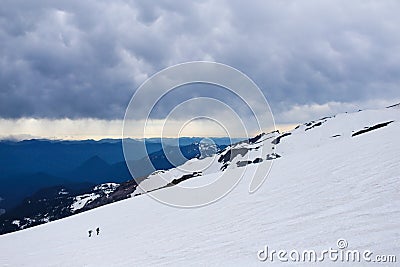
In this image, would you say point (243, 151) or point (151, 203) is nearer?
point (151, 203)

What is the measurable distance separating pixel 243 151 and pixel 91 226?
107m

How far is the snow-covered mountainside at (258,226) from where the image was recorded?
10.1 metres

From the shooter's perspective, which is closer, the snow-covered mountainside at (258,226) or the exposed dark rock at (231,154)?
the snow-covered mountainside at (258,226)

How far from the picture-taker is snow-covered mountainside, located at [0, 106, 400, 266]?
1005 cm

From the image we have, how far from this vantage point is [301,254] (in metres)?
9.02

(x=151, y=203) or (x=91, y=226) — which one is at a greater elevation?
(x=151, y=203)

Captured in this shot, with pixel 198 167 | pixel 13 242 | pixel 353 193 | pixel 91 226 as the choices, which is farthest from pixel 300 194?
pixel 198 167

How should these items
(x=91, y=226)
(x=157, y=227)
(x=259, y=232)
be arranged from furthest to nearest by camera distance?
(x=91, y=226)
(x=157, y=227)
(x=259, y=232)

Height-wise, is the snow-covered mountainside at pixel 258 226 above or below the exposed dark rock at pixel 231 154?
below

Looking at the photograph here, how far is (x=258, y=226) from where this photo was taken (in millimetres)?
13570

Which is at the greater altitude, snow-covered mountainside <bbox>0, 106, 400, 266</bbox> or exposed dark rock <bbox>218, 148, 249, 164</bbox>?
exposed dark rock <bbox>218, 148, 249, 164</bbox>

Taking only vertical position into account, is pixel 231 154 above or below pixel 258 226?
above

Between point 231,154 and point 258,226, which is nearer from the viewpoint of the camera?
point 258,226

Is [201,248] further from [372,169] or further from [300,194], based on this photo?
[372,169]
